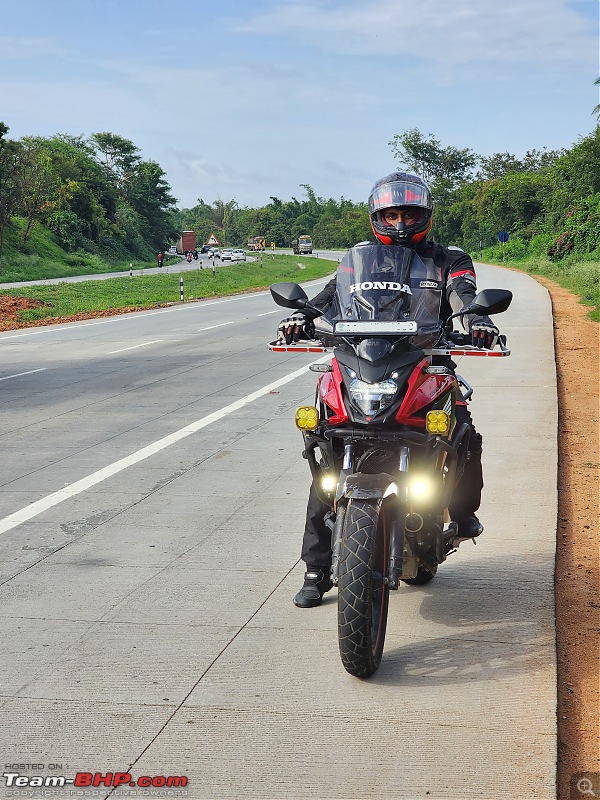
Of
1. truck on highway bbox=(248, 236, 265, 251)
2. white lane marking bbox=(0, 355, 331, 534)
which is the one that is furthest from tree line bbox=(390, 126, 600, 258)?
white lane marking bbox=(0, 355, 331, 534)

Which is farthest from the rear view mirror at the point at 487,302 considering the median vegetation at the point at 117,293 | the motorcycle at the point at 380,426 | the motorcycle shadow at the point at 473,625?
the median vegetation at the point at 117,293

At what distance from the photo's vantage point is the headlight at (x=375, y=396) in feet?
14.7

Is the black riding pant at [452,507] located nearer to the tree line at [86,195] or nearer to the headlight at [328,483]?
the headlight at [328,483]

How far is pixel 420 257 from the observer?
5094 mm

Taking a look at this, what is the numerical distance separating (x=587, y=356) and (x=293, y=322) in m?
13.5

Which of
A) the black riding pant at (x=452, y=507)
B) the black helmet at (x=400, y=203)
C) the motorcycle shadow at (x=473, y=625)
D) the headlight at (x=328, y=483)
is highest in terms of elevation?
the black helmet at (x=400, y=203)

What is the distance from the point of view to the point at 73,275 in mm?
62938

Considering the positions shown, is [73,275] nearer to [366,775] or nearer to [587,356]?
[587,356]

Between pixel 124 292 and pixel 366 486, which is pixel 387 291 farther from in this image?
pixel 124 292

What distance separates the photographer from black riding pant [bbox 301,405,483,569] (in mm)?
5039

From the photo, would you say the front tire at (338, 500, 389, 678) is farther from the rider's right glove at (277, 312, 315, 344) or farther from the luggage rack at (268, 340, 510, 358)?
the rider's right glove at (277, 312, 315, 344)

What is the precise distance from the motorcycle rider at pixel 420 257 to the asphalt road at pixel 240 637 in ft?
0.96

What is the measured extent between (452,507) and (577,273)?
1743 inches

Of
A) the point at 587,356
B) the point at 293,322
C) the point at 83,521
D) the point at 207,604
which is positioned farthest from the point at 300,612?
the point at 587,356
